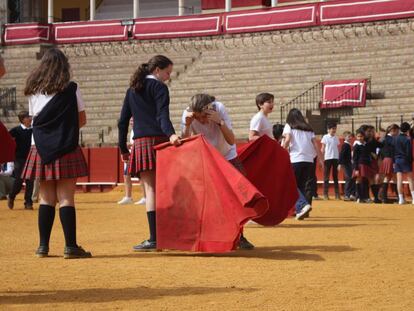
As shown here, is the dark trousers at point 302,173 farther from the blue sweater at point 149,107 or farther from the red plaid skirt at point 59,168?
the red plaid skirt at point 59,168

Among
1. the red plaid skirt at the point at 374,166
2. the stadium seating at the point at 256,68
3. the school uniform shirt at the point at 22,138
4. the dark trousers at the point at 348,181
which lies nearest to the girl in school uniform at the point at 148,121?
the school uniform shirt at the point at 22,138

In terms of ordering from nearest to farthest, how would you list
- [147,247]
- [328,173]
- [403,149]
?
[147,247] → [403,149] → [328,173]

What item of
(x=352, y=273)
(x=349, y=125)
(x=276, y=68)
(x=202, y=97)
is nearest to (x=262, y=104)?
(x=202, y=97)

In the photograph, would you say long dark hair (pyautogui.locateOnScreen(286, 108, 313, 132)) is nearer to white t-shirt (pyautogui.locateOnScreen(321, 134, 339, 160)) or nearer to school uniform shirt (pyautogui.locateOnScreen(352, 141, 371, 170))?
school uniform shirt (pyautogui.locateOnScreen(352, 141, 371, 170))

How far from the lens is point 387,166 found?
19031mm

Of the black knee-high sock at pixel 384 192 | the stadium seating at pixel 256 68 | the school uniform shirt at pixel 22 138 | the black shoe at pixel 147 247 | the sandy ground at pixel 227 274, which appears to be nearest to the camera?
the sandy ground at pixel 227 274

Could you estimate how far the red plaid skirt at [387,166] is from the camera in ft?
62.1

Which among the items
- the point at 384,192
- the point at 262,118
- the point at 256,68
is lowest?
the point at 384,192

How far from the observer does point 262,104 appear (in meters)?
11.4

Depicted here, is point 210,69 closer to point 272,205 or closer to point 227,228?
point 272,205

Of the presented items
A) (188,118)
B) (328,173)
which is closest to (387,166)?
(328,173)

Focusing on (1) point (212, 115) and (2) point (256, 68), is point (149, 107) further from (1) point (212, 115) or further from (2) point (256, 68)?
(2) point (256, 68)

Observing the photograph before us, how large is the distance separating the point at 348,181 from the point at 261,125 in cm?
966

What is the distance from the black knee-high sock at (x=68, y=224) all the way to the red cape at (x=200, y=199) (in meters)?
0.75
